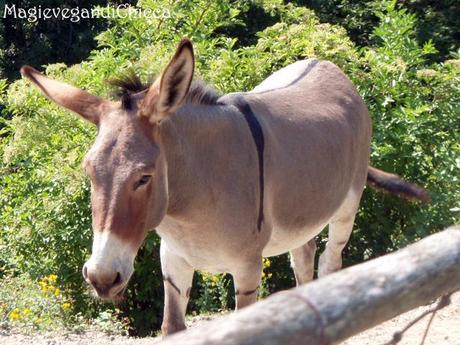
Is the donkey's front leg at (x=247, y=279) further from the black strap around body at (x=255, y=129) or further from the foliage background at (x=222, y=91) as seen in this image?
the foliage background at (x=222, y=91)

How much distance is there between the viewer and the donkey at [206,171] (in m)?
3.48

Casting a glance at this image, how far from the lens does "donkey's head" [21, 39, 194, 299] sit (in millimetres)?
3375

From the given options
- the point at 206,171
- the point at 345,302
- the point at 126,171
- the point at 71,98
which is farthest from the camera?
the point at 206,171

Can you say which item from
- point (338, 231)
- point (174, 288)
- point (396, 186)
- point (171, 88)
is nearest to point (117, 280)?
point (171, 88)

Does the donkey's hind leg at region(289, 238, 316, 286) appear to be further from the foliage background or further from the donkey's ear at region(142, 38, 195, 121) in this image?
the donkey's ear at region(142, 38, 195, 121)

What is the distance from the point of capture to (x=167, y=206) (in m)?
3.83

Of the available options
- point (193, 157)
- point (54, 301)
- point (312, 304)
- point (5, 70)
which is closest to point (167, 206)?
point (193, 157)

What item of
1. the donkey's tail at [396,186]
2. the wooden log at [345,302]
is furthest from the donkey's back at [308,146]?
the wooden log at [345,302]

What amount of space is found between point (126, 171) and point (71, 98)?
2.06 feet

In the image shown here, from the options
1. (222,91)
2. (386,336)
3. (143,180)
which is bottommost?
(386,336)

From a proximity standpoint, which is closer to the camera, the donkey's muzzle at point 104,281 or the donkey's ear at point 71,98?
the donkey's muzzle at point 104,281

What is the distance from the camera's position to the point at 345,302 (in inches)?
81.2

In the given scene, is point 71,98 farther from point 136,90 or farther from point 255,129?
point 255,129

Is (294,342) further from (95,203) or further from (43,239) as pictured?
(43,239)
